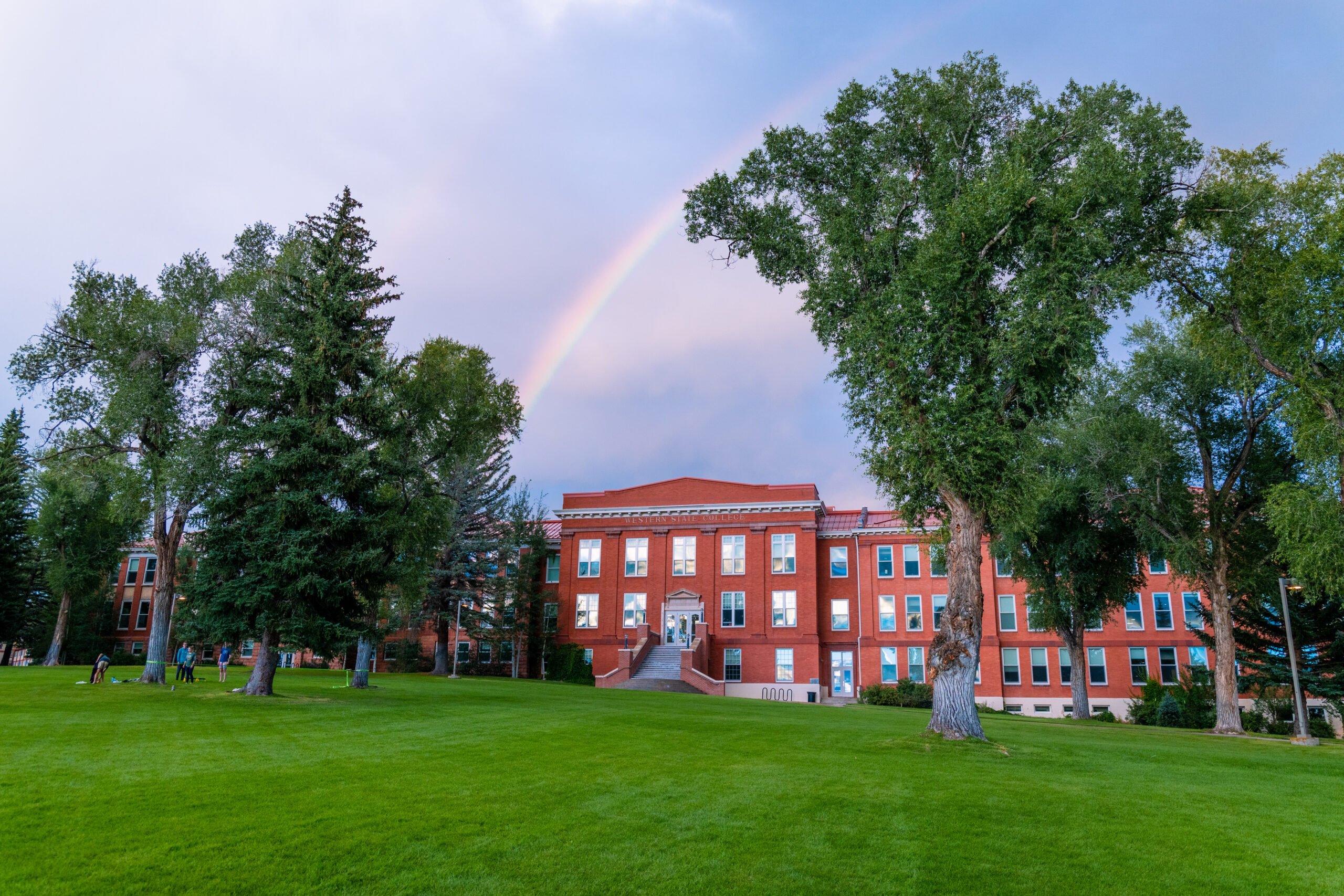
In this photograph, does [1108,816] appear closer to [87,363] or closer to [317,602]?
[317,602]

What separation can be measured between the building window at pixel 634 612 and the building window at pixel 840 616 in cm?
1070

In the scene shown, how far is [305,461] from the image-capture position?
68.6 feet

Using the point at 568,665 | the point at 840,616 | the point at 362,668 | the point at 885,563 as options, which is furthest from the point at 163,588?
the point at 885,563

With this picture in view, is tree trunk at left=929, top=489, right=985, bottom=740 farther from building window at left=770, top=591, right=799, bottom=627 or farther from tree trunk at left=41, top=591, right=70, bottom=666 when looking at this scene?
tree trunk at left=41, top=591, right=70, bottom=666

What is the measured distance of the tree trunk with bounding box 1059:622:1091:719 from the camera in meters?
35.0

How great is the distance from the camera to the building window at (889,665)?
45.6 m

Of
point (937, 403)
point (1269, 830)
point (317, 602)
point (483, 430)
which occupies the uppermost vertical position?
point (483, 430)

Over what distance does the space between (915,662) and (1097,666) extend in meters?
9.68

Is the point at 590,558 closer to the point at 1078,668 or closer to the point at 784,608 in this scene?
the point at 784,608

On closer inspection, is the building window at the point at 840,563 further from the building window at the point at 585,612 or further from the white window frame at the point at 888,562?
the building window at the point at 585,612

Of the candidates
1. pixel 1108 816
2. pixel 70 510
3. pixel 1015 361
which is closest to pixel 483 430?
pixel 1015 361

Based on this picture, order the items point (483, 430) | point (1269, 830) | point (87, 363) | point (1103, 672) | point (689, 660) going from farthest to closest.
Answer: point (1103, 672)
point (689, 660)
point (483, 430)
point (87, 363)
point (1269, 830)

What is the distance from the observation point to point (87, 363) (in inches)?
956

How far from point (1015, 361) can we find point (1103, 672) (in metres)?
35.9
